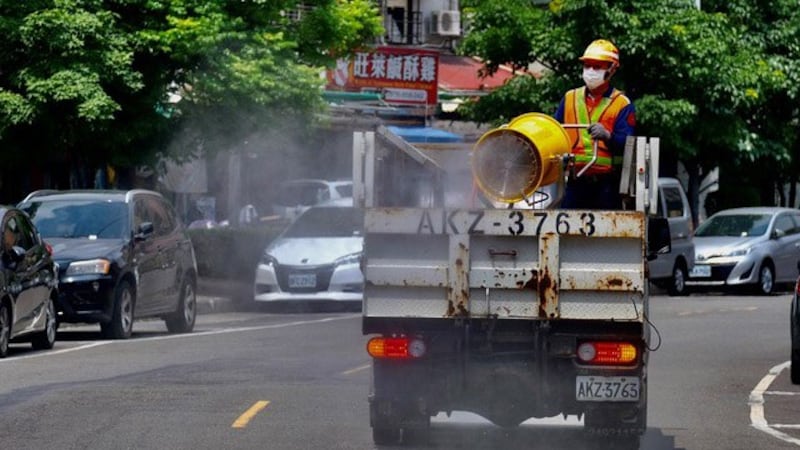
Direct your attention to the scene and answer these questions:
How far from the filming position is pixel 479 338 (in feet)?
35.4

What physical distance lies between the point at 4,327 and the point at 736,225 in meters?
19.2

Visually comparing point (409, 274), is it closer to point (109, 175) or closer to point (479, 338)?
point (479, 338)

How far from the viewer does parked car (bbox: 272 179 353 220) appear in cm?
3891

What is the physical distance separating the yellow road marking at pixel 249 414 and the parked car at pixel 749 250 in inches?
796

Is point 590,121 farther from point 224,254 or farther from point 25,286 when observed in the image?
point 224,254

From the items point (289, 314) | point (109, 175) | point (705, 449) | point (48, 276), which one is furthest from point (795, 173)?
point (705, 449)

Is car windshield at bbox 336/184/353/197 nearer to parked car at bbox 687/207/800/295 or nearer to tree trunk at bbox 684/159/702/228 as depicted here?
tree trunk at bbox 684/159/702/228

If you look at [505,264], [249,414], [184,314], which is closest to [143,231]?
[184,314]

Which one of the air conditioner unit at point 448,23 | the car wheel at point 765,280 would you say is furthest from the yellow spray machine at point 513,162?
the air conditioner unit at point 448,23

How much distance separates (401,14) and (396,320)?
43.2m

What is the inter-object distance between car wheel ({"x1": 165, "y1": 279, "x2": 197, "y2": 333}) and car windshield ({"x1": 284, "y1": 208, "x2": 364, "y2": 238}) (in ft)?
15.5

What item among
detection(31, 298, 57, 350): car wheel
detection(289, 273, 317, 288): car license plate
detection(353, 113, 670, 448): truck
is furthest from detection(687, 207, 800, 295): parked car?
detection(353, 113, 670, 448): truck

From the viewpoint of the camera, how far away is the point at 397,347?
10852 millimetres

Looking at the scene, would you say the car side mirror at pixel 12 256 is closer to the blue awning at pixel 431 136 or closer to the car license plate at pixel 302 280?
the blue awning at pixel 431 136
